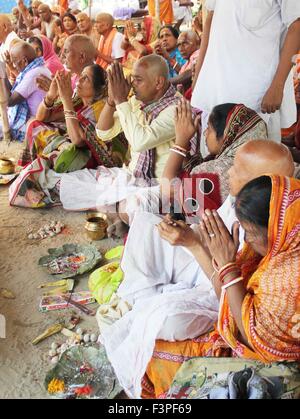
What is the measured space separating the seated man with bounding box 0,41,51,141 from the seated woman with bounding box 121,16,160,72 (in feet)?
5.94

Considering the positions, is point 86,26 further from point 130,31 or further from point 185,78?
point 185,78

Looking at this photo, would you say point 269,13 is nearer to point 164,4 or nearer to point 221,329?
point 221,329

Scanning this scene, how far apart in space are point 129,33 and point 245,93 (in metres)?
4.49

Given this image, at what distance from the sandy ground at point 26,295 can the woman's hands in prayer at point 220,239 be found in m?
0.97

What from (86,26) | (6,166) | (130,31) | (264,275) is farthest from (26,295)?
(86,26)

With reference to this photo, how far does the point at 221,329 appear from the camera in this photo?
1585mm

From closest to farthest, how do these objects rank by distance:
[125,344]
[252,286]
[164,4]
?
[252,286] < [125,344] < [164,4]

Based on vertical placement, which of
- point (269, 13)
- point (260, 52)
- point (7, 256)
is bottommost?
point (7, 256)

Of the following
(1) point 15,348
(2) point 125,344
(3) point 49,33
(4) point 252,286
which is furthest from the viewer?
(3) point 49,33

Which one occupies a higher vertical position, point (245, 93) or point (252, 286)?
point (245, 93)

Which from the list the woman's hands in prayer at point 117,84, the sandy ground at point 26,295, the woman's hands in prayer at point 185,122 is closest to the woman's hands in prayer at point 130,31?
the sandy ground at point 26,295

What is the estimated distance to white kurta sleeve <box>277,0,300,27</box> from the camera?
7.82 feet

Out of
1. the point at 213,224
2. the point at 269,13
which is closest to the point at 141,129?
the point at 269,13

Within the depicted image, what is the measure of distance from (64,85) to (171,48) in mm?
2555
